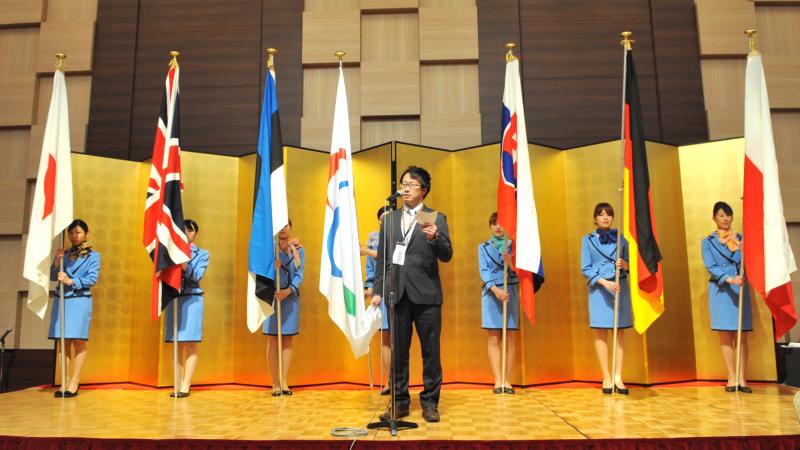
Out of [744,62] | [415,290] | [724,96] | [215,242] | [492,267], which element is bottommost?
[415,290]

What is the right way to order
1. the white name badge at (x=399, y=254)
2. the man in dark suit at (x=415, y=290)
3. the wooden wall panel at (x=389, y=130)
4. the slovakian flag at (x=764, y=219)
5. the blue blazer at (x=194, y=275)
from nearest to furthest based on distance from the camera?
the white name badge at (x=399, y=254), the man in dark suit at (x=415, y=290), the slovakian flag at (x=764, y=219), the blue blazer at (x=194, y=275), the wooden wall panel at (x=389, y=130)

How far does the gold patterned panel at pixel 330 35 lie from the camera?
7.37 m

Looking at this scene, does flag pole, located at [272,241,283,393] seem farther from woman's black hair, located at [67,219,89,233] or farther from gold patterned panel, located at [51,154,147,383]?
woman's black hair, located at [67,219,89,233]

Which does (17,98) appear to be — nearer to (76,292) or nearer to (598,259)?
(76,292)

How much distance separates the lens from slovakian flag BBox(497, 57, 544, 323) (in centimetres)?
519

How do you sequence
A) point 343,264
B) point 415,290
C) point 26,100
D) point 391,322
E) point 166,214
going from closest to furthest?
point 391,322, point 415,290, point 343,264, point 166,214, point 26,100

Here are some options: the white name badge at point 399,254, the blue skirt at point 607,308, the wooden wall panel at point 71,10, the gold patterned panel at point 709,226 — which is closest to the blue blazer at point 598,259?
the blue skirt at point 607,308

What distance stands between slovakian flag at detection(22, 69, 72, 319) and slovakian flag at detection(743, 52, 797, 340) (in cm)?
609

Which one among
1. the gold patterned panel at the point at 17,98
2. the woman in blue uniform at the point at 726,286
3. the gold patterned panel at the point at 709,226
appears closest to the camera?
the woman in blue uniform at the point at 726,286

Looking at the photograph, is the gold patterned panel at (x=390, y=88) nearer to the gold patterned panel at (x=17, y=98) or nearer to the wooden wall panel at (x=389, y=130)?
the wooden wall panel at (x=389, y=130)

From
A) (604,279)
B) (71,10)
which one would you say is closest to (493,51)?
(604,279)

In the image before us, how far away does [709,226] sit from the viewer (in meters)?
6.06

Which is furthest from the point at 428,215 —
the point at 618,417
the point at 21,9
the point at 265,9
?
the point at 21,9

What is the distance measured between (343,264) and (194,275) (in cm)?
202
